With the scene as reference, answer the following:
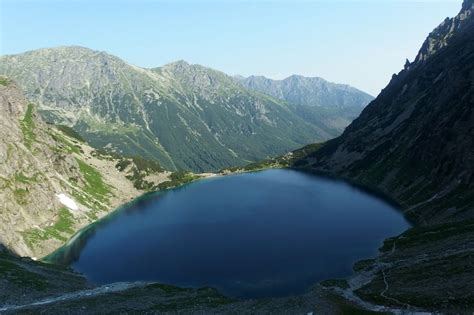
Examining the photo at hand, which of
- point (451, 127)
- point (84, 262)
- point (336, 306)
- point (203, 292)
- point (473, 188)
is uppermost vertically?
point (451, 127)

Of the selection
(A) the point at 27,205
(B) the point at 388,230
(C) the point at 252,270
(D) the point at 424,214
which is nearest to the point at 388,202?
(D) the point at 424,214

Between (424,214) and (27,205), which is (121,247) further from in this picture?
(424,214)

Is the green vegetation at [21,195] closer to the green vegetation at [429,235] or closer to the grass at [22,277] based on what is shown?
the grass at [22,277]

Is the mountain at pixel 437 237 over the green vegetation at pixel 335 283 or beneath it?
over

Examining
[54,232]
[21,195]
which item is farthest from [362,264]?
[21,195]

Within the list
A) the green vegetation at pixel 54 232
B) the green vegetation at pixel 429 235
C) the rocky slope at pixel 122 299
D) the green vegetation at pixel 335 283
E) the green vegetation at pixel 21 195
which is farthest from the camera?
the green vegetation at pixel 21 195

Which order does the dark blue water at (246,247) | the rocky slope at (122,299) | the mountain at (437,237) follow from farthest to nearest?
the dark blue water at (246,247), the rocky slope at (122,299), the mountain at (437,237)

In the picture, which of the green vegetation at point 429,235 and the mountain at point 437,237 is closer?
→ the mountain at point 437,237

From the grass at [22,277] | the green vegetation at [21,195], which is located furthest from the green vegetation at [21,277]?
the green vegetation at [21,195]

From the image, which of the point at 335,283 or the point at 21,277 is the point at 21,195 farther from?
the point at 335,283
